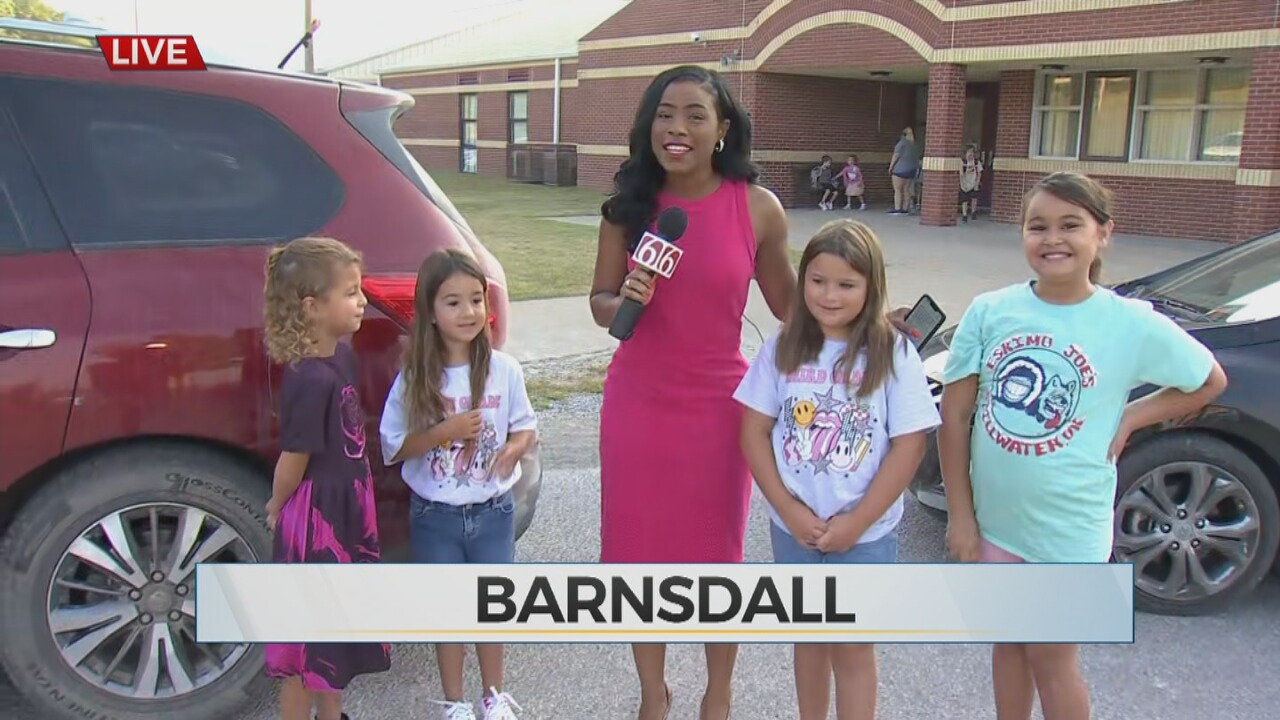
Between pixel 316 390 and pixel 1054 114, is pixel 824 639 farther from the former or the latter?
pixel 1054 114

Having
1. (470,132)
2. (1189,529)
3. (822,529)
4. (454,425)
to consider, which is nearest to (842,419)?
(822,529)

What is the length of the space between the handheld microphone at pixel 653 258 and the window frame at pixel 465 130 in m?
32.2

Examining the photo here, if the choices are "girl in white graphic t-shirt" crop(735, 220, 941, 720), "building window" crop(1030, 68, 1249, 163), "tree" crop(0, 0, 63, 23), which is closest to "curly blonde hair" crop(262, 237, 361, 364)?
"girl in white graphic t-shirt" crop(735, 220, 941, 720)

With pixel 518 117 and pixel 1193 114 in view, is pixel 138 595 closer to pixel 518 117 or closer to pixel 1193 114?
pixel 1193 114

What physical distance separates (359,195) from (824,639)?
181cm

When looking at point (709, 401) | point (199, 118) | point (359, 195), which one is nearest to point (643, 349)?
point (709, 401)

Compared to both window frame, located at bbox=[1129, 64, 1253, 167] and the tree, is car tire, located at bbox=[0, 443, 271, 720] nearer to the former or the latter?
window frame, located at bbox=[1129, 64, 1253, 167]

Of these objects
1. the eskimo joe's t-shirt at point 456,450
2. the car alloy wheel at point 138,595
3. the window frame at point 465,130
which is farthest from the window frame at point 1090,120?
the window frame at point 465,130

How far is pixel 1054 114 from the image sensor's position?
18.9 m

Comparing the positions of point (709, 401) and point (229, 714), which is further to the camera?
point (229, 714)

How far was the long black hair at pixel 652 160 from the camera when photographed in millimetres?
2668

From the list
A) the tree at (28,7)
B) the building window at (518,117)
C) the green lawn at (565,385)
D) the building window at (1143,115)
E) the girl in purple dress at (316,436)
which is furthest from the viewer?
the building window at (518,117)

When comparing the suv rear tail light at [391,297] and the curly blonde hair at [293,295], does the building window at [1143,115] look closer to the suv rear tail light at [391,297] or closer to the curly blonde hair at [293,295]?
the suv rear tail light at [391,297]

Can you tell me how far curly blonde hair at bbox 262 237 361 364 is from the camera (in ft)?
8.34
